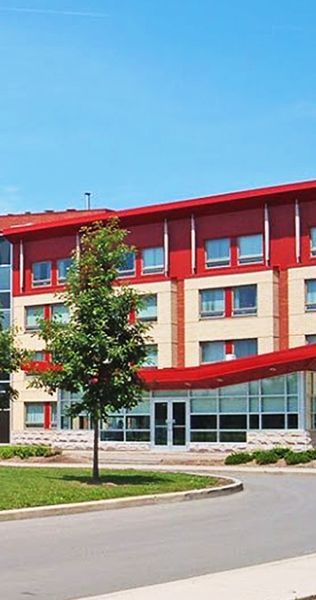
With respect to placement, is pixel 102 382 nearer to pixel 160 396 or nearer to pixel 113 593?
pixel 113 593

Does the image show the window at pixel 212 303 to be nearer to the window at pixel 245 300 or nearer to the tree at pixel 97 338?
the window at pixel 245 300

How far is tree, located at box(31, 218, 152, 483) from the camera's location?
83.7 ft

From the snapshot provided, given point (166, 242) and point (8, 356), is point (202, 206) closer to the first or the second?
point (166, 242)

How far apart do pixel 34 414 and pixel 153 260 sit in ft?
34.1

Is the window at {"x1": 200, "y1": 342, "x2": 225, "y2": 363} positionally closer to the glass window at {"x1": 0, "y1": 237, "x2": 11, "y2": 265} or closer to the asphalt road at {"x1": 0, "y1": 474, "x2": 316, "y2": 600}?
the glass window at {"x1": 0, "y1": 237, "x2": 11, "y2": 265}

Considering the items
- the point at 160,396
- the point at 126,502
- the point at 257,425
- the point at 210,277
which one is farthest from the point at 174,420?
the point at 126,502

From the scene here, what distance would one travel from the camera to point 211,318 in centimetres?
5088

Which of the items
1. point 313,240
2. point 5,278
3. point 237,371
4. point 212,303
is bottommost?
point 237,371

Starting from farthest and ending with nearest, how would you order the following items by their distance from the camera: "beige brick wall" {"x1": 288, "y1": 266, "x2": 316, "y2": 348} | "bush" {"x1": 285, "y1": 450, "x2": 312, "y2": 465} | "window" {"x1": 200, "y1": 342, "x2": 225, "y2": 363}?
"window" {"x1": 200, "y1": 342, "x2": 225, "y2": 363}
"beige brick wall" {"x1": 288, "y1": 266, "x2": 316, "y2": 348}
"bush" {"x1": 285, "y1": 450, "x2": 312, "y2": 465}

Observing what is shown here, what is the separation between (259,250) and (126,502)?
3028 centimetres

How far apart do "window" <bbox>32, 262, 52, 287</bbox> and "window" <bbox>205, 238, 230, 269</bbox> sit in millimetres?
9705

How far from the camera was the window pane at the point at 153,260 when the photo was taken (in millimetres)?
53281

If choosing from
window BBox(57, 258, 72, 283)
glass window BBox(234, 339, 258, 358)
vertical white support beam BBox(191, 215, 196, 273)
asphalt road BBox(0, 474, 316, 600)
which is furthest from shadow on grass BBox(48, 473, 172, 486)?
window BBox(57, 258, 72, 283)

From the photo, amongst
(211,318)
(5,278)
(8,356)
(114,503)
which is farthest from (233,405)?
(114,503)
